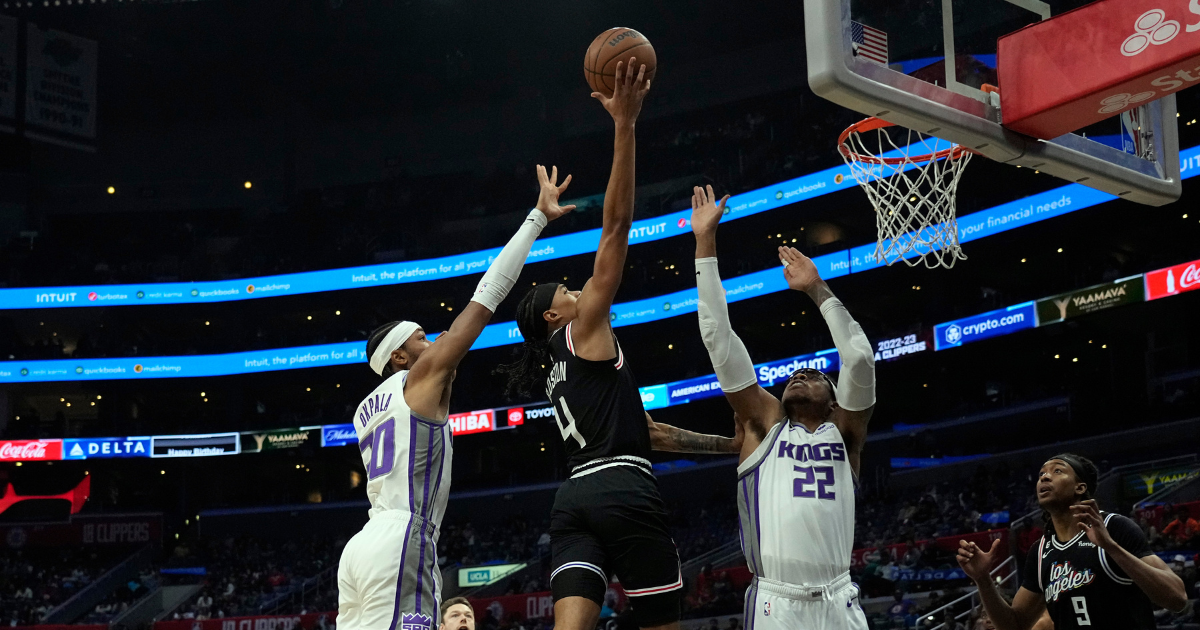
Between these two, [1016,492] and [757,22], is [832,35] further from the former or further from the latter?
[757,22]

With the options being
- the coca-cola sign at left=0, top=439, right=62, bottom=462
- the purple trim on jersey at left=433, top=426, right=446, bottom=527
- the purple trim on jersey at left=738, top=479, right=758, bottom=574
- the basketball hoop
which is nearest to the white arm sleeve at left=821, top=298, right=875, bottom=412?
the purple trim on jersey at left=738, top=479, right=758, bottom=574

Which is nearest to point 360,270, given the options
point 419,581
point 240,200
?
point 240,200

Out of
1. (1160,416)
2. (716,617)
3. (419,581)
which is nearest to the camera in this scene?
(419,581)

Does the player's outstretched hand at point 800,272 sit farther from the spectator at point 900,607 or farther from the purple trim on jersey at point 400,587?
the spectator at point 900,607

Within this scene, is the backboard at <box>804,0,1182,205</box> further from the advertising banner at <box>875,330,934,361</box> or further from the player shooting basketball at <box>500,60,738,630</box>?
the advertising banner at <box>875,330,934,361</box>

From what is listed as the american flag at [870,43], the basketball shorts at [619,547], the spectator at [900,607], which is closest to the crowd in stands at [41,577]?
the spectator at [900,607]

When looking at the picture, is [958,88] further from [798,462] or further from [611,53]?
[798,462]

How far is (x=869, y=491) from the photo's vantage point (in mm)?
29109

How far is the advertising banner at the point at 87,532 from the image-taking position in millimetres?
35125

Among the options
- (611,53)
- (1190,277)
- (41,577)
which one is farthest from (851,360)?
(41,577)

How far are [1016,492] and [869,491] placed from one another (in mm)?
7374

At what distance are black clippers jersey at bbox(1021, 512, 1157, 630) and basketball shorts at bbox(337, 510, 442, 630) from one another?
113 inches

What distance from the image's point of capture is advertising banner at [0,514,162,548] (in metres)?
35.1

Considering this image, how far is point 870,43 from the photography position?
5.21 metres
